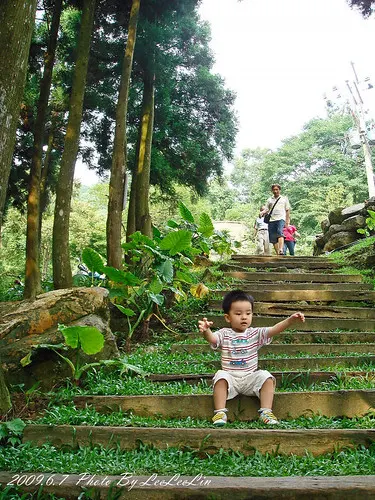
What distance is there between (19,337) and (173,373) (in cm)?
144

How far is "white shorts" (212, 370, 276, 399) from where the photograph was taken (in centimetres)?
335

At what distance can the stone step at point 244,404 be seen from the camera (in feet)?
10.8

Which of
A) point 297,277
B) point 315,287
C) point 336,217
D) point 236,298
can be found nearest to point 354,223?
point 336,217

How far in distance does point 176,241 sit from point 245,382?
2.67 metres

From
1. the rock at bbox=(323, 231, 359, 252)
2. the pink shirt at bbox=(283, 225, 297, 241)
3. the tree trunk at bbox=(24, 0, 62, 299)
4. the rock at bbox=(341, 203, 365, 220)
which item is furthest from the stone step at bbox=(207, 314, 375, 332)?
the rock at bbox=(341, 203, 365, 220)

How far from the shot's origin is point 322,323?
19.3 ft

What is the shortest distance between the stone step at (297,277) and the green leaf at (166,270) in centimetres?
266

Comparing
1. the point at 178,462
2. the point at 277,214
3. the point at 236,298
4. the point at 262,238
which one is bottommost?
the point at 178,462

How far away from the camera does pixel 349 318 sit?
616cm

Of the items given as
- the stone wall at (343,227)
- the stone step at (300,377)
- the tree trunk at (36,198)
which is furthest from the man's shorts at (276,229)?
the stone step at (300,377)

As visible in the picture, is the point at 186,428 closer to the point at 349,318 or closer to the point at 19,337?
the point at 19,337

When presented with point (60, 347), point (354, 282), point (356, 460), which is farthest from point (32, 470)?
point (354, 282)

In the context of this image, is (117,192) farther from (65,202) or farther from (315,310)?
(315,310)

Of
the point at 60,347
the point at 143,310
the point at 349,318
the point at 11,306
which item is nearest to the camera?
the point at 60,347
